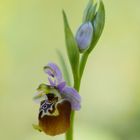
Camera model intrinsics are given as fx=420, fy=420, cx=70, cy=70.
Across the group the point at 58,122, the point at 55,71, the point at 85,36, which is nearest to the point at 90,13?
the point at 85,36

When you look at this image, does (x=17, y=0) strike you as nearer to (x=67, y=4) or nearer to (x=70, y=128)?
(x=67, y=4)

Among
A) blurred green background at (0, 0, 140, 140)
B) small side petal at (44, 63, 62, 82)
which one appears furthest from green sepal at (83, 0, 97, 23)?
blurred green background at (0, 0, 140, 140)

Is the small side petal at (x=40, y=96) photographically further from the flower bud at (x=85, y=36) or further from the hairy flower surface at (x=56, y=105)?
the flower bud at (x=85, y=36)

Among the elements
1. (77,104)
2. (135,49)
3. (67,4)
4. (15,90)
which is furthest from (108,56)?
(77,104)

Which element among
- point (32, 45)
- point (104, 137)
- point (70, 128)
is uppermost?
point (32, 45)

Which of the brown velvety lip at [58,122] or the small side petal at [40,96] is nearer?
the brown velvety lip at [58,122]

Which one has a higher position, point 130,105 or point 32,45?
point 32,45

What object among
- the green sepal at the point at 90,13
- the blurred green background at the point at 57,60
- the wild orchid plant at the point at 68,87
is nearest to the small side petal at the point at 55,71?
the wild orchid plant at the point at 68,87
